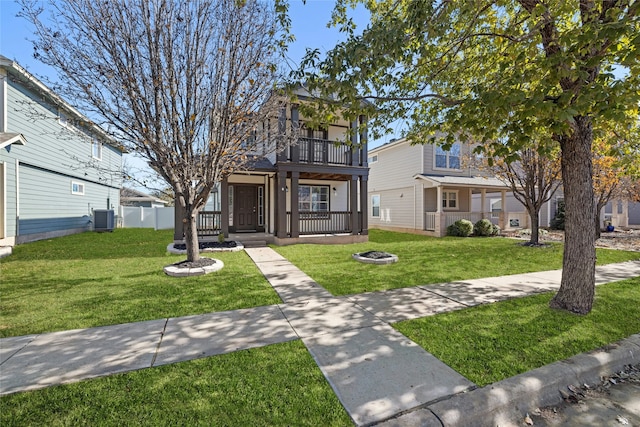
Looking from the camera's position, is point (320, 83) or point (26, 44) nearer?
point (320, 83)

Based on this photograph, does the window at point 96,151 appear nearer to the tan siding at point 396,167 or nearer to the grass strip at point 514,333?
the tan siding at point 396,167

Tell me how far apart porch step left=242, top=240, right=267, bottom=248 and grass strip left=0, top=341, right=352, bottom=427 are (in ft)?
26.6

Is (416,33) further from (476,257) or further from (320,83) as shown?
(476,257)

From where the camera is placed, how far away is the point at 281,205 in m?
11.0

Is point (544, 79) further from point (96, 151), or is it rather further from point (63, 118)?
point (96, 151)

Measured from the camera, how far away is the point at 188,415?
2.08m

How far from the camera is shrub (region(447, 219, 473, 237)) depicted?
587 inches

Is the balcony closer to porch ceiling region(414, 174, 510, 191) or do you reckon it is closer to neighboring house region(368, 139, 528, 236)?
neighboring house region(368, 139, 528, 236)

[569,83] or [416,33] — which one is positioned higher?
[416,33]

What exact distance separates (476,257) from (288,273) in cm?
598

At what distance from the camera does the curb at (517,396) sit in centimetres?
211

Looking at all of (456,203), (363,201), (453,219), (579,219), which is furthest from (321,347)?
(456,203)

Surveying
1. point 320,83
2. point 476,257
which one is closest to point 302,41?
point 320,83

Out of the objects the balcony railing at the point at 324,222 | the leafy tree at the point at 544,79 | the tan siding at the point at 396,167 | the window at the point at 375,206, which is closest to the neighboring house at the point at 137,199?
the window at the point at 375,206
